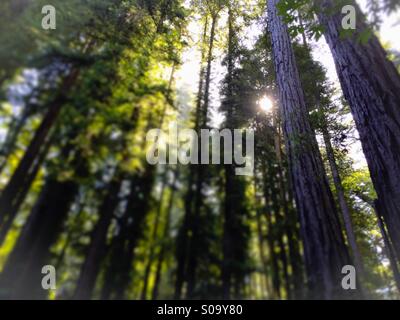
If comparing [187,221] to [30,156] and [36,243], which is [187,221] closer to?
[36,243]

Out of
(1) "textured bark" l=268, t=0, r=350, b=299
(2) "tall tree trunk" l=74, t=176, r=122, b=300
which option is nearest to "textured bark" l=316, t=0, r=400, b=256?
(1) "textured bark" l=268, t=0, r=350, b=299

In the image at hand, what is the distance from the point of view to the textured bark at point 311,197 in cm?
245

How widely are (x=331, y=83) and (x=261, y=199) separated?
13.5 feet

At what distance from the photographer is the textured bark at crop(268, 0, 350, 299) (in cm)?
245

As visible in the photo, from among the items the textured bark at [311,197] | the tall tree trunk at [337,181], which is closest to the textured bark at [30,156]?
the textured bark at [311,197]

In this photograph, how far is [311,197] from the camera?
9.38 feet

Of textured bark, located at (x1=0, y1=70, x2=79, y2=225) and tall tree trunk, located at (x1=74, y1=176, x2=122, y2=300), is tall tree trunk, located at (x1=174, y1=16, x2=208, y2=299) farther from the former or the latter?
textured bark, located at (x1=0, y1=70, x2=79, y2=225)

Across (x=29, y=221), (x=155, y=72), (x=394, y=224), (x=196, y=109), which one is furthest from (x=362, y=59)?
(x=29, y=221)

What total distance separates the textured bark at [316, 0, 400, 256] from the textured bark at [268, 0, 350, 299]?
579 mm

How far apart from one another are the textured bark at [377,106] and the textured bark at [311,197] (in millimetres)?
579

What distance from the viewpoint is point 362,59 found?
305 cm

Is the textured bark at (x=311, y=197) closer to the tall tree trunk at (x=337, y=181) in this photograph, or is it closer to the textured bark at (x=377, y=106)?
the textured bark at (x=377, y=106)

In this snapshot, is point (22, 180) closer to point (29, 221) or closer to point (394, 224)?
point (29, 221)

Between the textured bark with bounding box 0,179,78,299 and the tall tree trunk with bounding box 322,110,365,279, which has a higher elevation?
the tall tree trunk with bounding box 322,110,365,279
